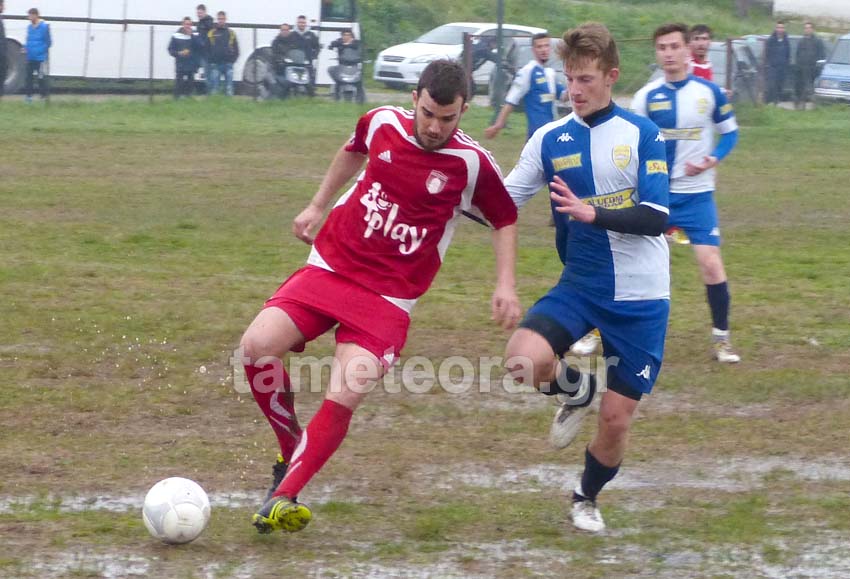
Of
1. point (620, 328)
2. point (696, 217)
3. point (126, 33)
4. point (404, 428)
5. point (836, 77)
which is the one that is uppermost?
point (836, 77)

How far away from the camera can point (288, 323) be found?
4.92 m

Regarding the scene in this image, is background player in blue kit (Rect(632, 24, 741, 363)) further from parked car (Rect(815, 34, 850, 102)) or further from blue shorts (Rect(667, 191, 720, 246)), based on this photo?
parked car (Rect(815, 34, 850, 102))

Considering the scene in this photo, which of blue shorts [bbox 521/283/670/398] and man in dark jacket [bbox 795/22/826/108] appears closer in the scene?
blue shorts [bbox 521/283/670/398]

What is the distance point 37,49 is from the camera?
22672mm

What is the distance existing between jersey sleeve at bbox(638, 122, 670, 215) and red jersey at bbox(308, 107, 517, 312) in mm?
554

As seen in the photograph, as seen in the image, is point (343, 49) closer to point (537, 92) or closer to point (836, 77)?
point (836, 77)

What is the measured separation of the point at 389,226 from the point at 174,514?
4.41ft

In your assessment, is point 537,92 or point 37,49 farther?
point 37,49

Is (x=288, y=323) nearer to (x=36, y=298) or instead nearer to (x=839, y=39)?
(x=36, y=298)

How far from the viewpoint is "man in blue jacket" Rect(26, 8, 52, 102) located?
22.6 m

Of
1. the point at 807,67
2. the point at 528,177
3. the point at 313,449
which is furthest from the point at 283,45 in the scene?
the point at 313,449

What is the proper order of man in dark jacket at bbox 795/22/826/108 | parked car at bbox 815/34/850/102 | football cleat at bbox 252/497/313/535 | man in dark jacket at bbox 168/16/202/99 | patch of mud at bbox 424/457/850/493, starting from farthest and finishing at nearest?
man in dark jacket at bbox 795/22/826/108 → parked car at bbox 815/34/850/102 → man in dark jacket at bbox 168/16/202/99 → patch of mud at bbox 424/457/850/493 → football cleat at bbox 252/497/313/535

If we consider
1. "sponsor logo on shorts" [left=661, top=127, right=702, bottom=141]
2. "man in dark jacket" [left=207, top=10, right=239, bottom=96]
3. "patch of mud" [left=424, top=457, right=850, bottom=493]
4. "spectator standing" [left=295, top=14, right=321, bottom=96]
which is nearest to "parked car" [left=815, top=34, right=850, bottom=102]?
"spectator standing" [left=295, top=14, right=321, bottom=96]

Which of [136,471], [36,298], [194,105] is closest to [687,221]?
[136,471]
